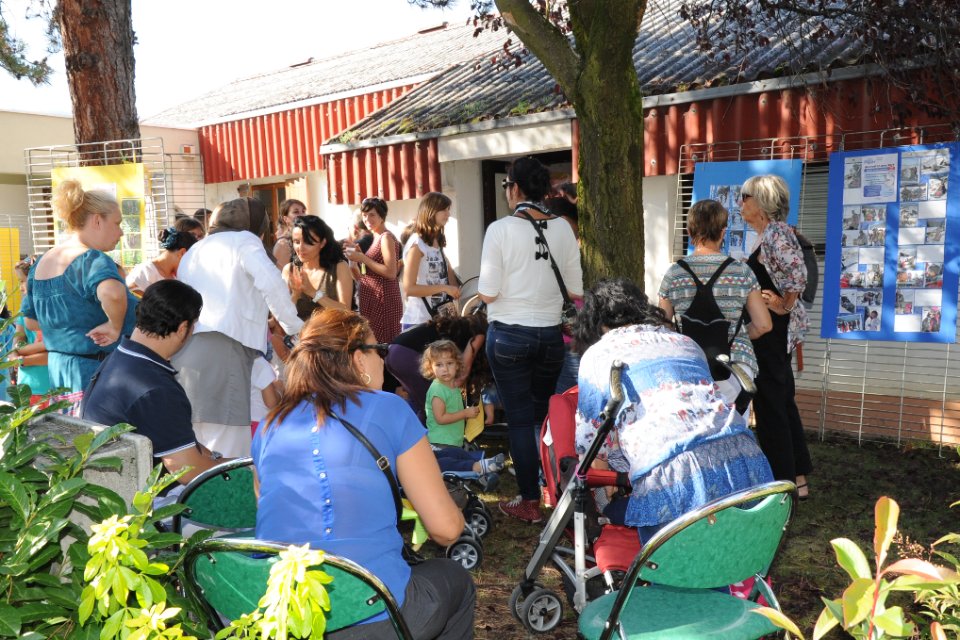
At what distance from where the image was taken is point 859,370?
20.6 feet

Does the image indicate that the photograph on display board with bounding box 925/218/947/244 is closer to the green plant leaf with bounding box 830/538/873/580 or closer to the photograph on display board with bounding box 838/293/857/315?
the photograph on display board with bounding box 838/293/857/315

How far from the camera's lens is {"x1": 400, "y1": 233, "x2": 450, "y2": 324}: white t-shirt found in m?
5.62

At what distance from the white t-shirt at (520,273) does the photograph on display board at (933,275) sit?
9.14ft

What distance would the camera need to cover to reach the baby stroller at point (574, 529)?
2.68 metres

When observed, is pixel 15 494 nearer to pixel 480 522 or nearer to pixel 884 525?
pixel 884 525

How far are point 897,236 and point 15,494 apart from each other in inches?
216

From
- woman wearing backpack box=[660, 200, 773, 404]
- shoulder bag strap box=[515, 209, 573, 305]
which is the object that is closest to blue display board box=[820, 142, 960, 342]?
woman wearing backpack box=[660, 200, 773, 404]

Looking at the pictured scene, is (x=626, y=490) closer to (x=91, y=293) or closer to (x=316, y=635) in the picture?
(x=316, y=635)

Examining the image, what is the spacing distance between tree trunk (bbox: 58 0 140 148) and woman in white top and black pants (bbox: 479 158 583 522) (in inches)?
174

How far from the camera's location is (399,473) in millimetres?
2209

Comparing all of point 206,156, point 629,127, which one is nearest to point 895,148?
point 629,127

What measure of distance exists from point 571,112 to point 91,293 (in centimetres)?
483

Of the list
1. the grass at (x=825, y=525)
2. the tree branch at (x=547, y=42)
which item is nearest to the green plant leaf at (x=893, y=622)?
the grass at (x=825, y=525)

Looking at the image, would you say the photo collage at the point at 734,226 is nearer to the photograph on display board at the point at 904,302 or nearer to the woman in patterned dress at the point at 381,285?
the photograph on display board at the point at 904,302
